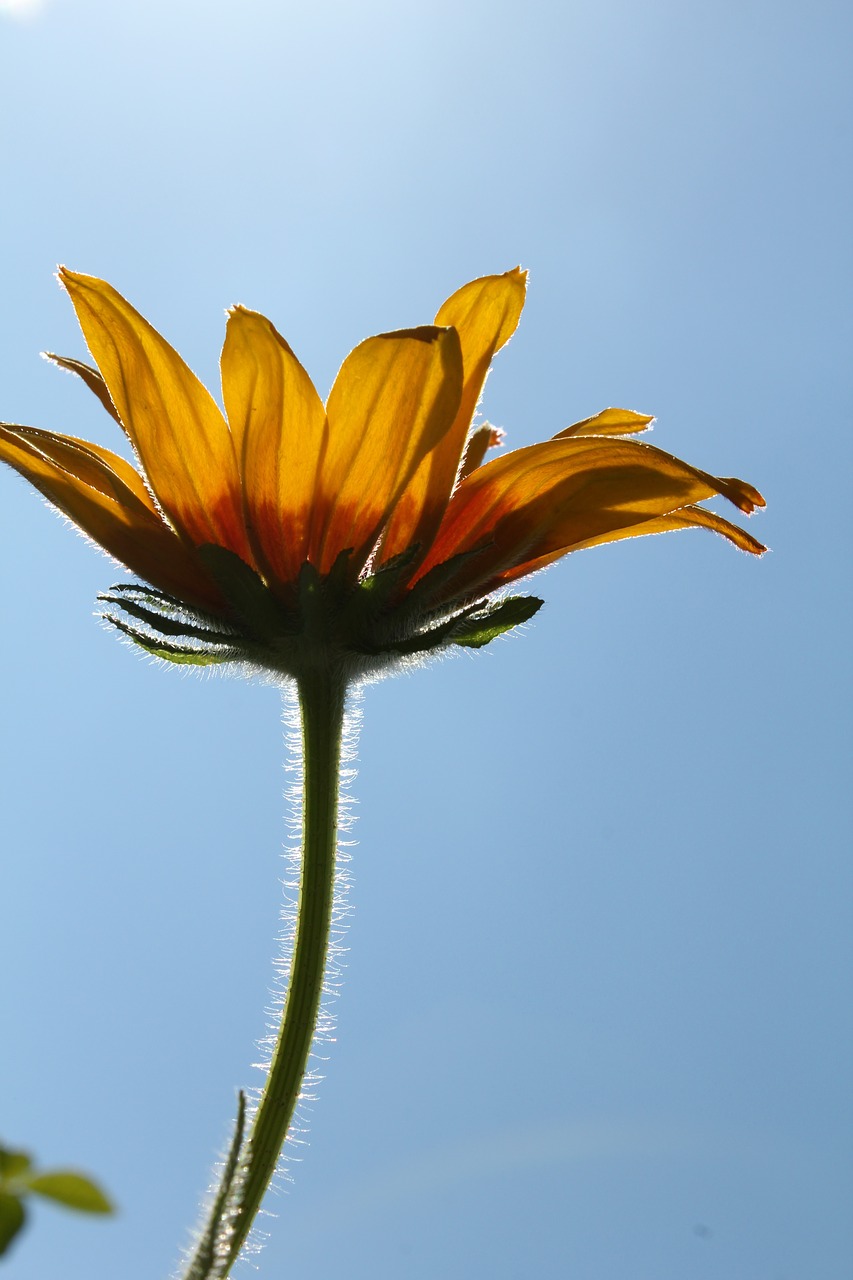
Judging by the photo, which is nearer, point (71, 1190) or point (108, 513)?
point (71, 1190)

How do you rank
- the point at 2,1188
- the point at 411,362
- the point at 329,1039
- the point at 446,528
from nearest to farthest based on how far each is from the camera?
the point at 2,1188, the point at 329,1039, the point at 411,362, the point at 446,528

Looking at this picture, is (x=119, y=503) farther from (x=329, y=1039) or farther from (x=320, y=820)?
(x=329, y=1039)

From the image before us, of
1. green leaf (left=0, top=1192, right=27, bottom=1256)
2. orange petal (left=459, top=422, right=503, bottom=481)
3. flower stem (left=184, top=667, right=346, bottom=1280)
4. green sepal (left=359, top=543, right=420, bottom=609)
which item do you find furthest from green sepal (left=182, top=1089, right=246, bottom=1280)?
orange petal (left=459, top=422, right=503, bottom=481)

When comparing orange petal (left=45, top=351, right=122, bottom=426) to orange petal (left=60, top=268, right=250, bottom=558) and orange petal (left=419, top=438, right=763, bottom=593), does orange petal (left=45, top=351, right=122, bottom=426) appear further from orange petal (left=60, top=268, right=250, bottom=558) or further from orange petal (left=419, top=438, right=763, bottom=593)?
orange petal (left=419, top=438, right=763, bottom=593)

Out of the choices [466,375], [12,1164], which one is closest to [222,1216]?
[12,1164]

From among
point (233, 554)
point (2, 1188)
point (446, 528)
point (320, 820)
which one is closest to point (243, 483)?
point (233, 554)

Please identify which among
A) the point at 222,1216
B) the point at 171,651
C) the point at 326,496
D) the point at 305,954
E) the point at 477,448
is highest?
the point at 477,448

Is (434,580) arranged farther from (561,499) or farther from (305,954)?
(305,954)
